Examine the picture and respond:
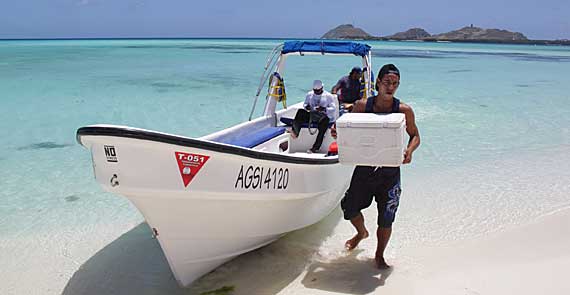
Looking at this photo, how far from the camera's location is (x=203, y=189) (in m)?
3.57

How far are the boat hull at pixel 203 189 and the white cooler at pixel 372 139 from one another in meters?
0.58

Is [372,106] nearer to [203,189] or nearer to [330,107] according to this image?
[203,189]

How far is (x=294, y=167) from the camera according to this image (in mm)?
4254

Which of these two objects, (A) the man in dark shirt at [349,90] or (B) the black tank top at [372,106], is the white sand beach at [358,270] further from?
(A) the man in dark shirt at [349,90]

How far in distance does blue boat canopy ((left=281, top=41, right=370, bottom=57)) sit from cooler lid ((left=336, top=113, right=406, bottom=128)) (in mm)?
3241

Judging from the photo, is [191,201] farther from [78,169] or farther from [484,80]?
[484,80]

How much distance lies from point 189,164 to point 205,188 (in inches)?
9.2

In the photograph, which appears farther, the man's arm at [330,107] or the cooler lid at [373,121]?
the man's arm at [330,107]

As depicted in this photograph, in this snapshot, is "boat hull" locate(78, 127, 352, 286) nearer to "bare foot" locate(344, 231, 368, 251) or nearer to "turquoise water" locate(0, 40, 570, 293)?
"bare foot" locate(344, 231, 368, 251)

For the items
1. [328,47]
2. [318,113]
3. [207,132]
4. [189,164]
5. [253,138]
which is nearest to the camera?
[189,164]

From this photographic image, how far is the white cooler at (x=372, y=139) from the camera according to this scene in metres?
3.59

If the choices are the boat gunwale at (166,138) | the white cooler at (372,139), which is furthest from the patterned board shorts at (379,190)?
the boat gunwale at (166,138)

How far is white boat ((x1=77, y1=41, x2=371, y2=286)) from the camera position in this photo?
3.31 m

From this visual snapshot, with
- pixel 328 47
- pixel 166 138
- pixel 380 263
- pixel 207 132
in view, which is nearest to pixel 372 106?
pixel 380 263
